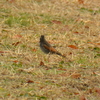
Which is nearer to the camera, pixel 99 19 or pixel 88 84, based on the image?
pixel 88 84

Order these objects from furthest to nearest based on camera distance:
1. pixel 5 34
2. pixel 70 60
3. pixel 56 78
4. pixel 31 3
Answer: pixel 31 3 < pixel 5 34 < pixel 70 60 < pixel 56 78

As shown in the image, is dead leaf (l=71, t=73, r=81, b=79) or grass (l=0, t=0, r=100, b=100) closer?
grass (l=0, t=0, r=100, b=100)

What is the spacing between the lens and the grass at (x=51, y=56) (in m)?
5.80

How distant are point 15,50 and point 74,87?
2.31 meters

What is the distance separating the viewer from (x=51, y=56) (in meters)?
7.92

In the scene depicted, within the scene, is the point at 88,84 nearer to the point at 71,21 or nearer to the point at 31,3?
the point at 71,21

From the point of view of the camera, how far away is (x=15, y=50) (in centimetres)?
808

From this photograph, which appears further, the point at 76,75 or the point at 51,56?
the point at 51,56

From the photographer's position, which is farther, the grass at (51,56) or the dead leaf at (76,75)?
the dead leaf at (76,75)

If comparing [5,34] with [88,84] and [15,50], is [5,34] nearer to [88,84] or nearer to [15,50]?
[15,50]

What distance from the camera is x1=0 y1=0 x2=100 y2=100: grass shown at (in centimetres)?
580

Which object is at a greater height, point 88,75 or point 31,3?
point 31,3

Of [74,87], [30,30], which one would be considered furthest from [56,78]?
[30,30]

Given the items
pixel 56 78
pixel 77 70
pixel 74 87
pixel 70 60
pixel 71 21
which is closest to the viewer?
pixel 74 87
